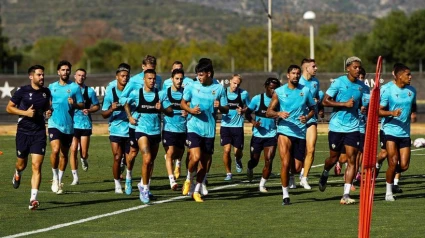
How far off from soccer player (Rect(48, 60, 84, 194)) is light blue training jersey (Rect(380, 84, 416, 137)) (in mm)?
5223

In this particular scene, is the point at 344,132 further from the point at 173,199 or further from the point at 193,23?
the point at 193,23

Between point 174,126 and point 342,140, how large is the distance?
3.18 meters

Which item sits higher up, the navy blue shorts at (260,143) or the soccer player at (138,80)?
the soccer player at (138,80)

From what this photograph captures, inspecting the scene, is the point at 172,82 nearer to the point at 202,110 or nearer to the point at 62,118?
the point at 62,118

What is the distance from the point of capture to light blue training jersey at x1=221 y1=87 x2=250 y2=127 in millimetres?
22641

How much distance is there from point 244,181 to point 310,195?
3.20m

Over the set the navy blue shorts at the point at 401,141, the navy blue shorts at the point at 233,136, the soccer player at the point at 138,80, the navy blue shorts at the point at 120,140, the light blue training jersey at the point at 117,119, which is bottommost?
the navy blue shorts at the point at 233,136

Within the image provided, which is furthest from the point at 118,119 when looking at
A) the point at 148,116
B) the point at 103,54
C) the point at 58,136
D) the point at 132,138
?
the point at 103,54

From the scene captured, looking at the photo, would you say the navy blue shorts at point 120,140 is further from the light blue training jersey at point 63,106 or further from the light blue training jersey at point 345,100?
the light blue training jersey at point 345,100

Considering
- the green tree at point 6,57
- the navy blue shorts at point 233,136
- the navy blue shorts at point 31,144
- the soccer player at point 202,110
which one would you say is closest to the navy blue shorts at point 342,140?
the soccer player at point 202,110

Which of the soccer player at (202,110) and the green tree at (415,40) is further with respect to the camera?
the green tree at (415,40)

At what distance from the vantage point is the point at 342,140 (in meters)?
18.2

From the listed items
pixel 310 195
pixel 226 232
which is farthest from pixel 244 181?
pixel 226 232

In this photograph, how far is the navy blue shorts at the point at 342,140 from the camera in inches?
711
